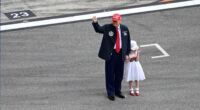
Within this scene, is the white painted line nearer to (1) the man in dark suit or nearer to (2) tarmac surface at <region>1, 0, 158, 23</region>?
(2) tarmac surface at <region>1, 0, 158, 23</region>

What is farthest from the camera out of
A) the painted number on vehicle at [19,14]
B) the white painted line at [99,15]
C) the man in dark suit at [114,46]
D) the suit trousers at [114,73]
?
the painted number on vehicle at [19,14]

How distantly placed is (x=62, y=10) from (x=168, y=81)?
672 cm

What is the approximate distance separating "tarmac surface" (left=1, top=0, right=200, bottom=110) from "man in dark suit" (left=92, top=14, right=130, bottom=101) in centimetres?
Answer: 76

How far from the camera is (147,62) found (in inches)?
531

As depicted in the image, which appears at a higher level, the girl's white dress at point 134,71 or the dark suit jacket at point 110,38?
the dark suit jacket at point 110,38

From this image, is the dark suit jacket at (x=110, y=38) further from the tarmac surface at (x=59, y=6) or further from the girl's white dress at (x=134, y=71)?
the tarmac surface at (x=59, y=6)

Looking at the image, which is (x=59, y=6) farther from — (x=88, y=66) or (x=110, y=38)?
(x=110, y=38)

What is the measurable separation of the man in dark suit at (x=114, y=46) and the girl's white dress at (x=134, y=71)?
189mm

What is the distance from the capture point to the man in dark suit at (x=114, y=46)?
10.9 meters

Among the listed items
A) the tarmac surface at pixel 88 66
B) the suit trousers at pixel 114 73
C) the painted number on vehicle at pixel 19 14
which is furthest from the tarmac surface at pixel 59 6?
the suit trousers at pixel 114 73

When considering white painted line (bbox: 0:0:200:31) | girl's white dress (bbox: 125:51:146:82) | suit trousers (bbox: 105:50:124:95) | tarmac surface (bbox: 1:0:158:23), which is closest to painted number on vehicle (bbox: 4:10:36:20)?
tarmac surface (bbox: 1:0:158:23)

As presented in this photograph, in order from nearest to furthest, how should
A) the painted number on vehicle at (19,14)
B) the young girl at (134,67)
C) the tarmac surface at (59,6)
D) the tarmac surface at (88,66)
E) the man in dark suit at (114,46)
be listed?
the man in dark suit at (114,46), the young girl at (134,67), the tarmac surface at (88,66), the painted number on vehicle at (19,14), the tarmac surface at (59,6)

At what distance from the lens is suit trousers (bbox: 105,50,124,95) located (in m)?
11.2

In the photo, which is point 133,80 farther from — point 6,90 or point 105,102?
point 6,90
